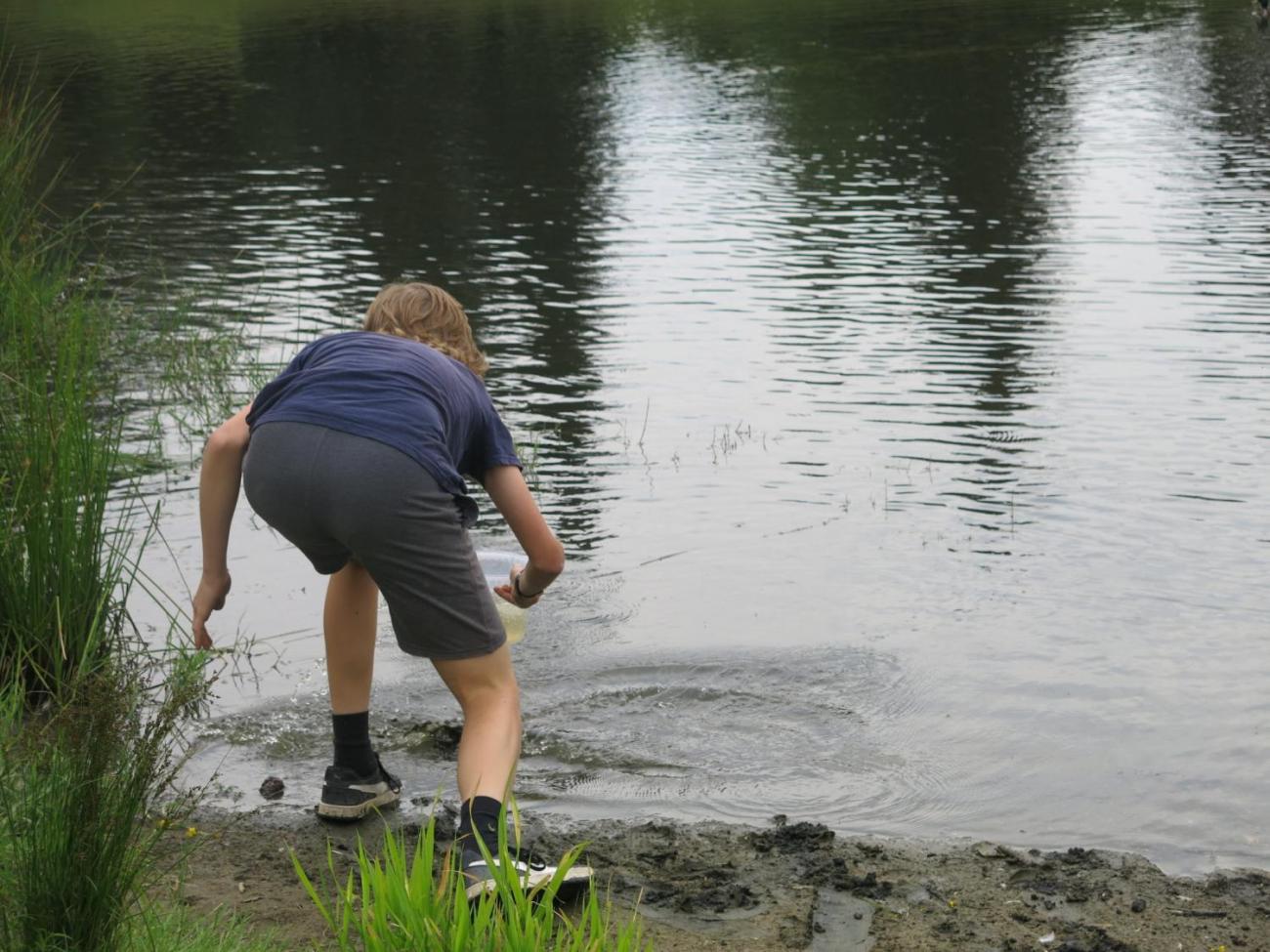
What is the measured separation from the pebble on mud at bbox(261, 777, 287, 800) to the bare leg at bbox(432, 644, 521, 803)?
3.63 ft

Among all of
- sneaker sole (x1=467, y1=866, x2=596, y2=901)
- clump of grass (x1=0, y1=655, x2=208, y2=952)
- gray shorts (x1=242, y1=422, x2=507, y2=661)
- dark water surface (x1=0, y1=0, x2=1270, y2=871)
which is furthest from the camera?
dark water surface (x1=0, y1=0, x2=1270, y2=871)

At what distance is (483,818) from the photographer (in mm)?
4160

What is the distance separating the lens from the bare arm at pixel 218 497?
439 cm

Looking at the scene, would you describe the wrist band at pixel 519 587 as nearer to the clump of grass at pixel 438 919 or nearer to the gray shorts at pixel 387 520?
the gray shorts at pixel 387 520

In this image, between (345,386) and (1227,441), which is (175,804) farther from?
(1227,441)

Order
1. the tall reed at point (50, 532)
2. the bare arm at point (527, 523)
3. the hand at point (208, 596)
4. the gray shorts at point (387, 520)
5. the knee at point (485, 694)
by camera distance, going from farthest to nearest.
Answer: the tall reed at point (50, 532) → the hand at point (208, 596) → the knee at point (485, 694) → the bare arm at point (527, 523) → the gray shorts at point (387, 520)

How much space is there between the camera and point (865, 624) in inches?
275

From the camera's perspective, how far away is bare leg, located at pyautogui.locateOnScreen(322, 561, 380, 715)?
4.69 m

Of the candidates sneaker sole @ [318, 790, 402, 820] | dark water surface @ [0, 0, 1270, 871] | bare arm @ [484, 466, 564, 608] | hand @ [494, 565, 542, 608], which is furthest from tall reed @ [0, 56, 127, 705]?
bare arm @ [484, 466, 564, 608]

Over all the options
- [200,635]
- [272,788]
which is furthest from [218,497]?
[272,788]

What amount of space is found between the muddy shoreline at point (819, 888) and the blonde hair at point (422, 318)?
4.29ft

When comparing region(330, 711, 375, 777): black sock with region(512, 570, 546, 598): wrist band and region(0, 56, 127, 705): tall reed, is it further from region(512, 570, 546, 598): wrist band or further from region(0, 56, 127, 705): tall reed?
region(0, 56, 127, 705): tall reed

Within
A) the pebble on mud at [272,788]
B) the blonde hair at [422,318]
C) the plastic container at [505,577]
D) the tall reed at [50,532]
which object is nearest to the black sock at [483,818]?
the plastic container at [505,577]

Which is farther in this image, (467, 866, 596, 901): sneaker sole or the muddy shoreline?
the muddy shoreline
